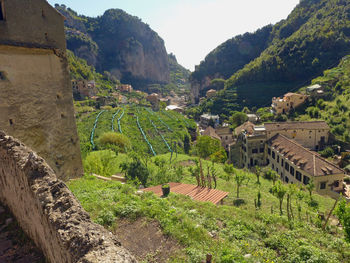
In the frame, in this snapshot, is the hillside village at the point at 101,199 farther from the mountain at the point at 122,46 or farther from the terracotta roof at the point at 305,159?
the mountain at the point at 122,46

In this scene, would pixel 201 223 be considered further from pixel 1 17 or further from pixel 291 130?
pixel 291 130

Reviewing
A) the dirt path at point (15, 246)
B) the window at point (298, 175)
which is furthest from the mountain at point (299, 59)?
the dirt path at point (15, 246)

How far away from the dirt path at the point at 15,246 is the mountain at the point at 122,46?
445 ft

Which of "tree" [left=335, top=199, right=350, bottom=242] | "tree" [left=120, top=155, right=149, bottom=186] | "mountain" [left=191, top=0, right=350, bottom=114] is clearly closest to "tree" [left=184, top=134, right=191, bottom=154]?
"tree" [left=120, top=155, right=149, bottom=186]

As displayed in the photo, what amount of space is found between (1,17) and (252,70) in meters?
86.7

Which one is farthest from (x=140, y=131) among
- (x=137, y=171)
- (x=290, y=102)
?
(x=290, y=102)

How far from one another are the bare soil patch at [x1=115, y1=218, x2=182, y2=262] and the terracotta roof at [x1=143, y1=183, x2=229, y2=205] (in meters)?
4.85

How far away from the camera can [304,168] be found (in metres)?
30.3

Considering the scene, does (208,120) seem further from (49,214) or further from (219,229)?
(49,214)

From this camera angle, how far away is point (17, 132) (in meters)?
12.5

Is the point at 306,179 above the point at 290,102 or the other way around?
the other way around

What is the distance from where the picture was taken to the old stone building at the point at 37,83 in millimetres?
11789

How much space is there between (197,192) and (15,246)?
1099cm

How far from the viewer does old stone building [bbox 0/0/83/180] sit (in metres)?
11.8
